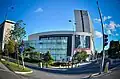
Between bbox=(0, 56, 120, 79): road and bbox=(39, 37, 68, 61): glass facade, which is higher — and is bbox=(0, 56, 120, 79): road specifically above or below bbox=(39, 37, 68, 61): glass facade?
below

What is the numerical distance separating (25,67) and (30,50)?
29cm

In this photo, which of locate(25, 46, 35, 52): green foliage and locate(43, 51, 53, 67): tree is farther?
locate(25, 46, 35, 52): green foliage

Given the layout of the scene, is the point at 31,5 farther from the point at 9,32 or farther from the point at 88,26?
the point at 88,26

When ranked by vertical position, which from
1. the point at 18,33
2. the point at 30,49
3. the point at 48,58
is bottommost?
the point at 48,58

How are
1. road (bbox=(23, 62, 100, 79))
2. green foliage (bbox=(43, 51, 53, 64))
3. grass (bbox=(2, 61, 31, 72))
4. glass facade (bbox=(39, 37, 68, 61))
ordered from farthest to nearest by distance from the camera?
1. grass (bbox=(2, 61, 31, 72))
2. road (bbox=(23, 62, 100, 79))
3. green foliage (bbox=(43, 51, 53, 64))
4. glass facade (bbox=(39, 37, 68, 61))

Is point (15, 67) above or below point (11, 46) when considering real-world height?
below

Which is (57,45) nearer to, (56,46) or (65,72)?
(56,46)

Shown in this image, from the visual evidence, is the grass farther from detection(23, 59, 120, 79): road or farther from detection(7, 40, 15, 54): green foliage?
detection(7, 40, 15, 54): green foliage

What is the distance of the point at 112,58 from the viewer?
11.5ft

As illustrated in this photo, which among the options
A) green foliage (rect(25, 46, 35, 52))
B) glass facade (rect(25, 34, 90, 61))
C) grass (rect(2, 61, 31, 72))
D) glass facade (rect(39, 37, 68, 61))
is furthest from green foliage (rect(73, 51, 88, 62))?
grass (rect(2, 61, 31, 72))

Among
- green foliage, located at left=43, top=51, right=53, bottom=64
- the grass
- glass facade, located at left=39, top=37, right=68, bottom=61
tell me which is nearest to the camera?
glass facade, located at left=39, top=37, right=68, bottom=61

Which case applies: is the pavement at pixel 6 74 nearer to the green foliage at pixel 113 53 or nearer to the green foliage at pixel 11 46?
the green foliage at pixel 11 46

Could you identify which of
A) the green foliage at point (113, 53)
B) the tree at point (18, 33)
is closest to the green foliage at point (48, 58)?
the tree at point (18, 33)

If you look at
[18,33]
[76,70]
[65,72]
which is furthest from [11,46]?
[76,70]
